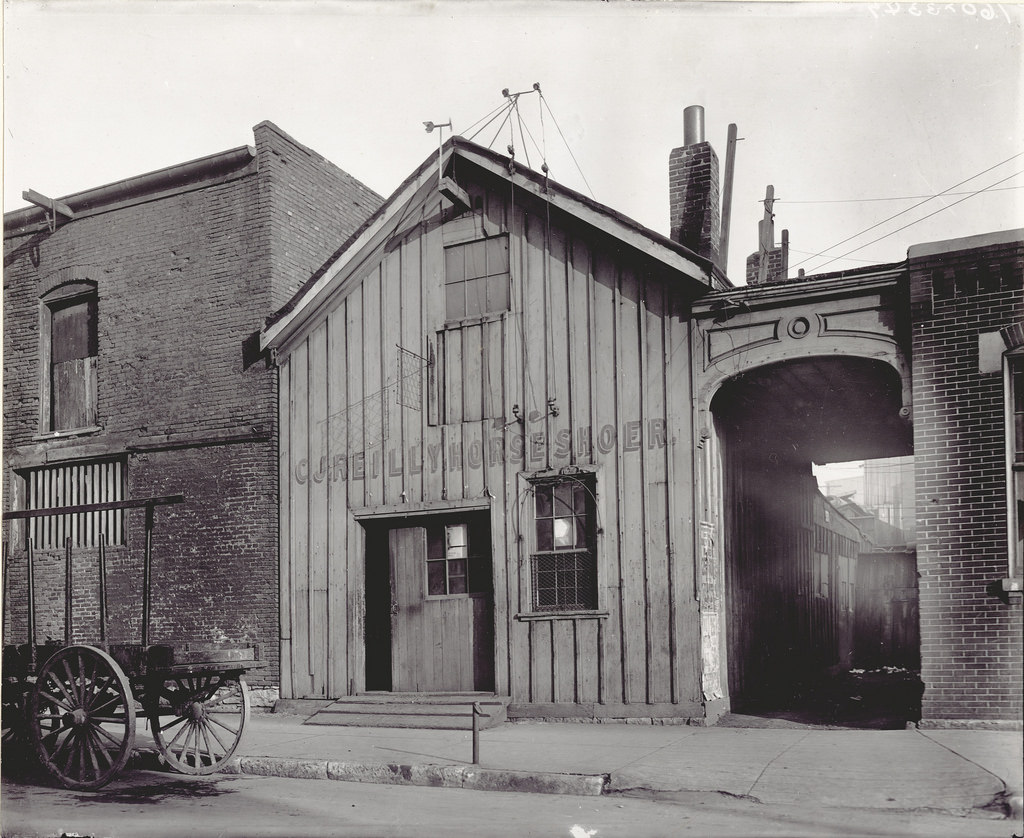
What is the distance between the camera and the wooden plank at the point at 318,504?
1363 cm

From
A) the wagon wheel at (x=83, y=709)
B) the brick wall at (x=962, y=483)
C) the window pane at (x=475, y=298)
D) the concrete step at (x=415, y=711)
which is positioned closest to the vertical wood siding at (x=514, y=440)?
the window pane at (x=475, y=298)

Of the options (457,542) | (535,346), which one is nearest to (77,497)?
(457,542)

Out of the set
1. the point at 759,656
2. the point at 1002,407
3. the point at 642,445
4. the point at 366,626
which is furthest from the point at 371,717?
the point at 1002,407

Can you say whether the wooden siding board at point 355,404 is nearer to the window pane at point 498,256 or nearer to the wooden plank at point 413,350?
the wooden plank at point 413,350

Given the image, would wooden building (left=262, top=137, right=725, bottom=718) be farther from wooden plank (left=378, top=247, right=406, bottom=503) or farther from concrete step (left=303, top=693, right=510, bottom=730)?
concrete step (left=303, top=693, right=510, bottom=730)

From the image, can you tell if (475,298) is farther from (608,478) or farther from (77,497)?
(77,497)

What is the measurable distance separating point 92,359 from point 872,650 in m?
22.3

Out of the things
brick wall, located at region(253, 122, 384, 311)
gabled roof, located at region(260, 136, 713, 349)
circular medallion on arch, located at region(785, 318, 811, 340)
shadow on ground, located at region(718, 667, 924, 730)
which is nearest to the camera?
circular medallion on arch, located at region(785, 318, 811, 340)

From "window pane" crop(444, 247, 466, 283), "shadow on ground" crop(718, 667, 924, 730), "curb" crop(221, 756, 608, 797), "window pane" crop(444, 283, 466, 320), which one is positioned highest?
"window pane" crop(444, 247, 466, 283)

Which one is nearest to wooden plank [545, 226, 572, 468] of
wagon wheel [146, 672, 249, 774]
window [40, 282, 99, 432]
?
wagon wheel [146, 672, 249, 774]

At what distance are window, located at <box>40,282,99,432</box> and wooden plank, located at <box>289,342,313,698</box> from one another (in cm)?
385

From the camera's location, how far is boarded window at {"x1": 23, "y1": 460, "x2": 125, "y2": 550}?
15.5 m

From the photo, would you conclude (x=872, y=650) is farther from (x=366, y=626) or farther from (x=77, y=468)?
(x=77, y=468)

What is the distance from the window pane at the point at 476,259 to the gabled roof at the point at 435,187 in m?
0.96
